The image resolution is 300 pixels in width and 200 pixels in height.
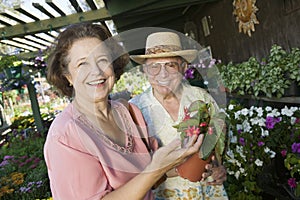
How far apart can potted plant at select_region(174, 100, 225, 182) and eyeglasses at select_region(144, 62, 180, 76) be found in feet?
0.33

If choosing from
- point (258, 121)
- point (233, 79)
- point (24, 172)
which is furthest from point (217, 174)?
point (233, 79)

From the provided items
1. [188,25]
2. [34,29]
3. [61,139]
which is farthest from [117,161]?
[188,25]

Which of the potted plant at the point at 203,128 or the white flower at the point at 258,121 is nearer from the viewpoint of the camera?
the potted plant at the point at 203,128

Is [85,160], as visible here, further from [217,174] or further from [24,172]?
[24,172]

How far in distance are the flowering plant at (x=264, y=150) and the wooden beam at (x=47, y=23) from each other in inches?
72.1

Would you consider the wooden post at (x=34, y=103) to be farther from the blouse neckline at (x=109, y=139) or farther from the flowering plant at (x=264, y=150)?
the blouse neckline at (x=109, y=139)

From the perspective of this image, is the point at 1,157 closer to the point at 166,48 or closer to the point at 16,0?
the point at 16,0

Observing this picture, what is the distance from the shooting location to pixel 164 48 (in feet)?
2.07

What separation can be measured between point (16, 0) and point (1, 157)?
2.62m

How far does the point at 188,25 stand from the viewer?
5.15 meters

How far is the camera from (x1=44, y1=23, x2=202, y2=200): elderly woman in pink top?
61cm

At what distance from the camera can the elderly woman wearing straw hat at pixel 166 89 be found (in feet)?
2.00

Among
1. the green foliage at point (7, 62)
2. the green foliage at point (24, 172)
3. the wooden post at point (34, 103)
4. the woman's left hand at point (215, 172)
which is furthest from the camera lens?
the wooden post at point (34, 103)

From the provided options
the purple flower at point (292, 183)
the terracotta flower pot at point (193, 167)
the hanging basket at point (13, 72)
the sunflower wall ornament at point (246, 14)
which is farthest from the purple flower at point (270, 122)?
the hanging basket at point (13, 72)
